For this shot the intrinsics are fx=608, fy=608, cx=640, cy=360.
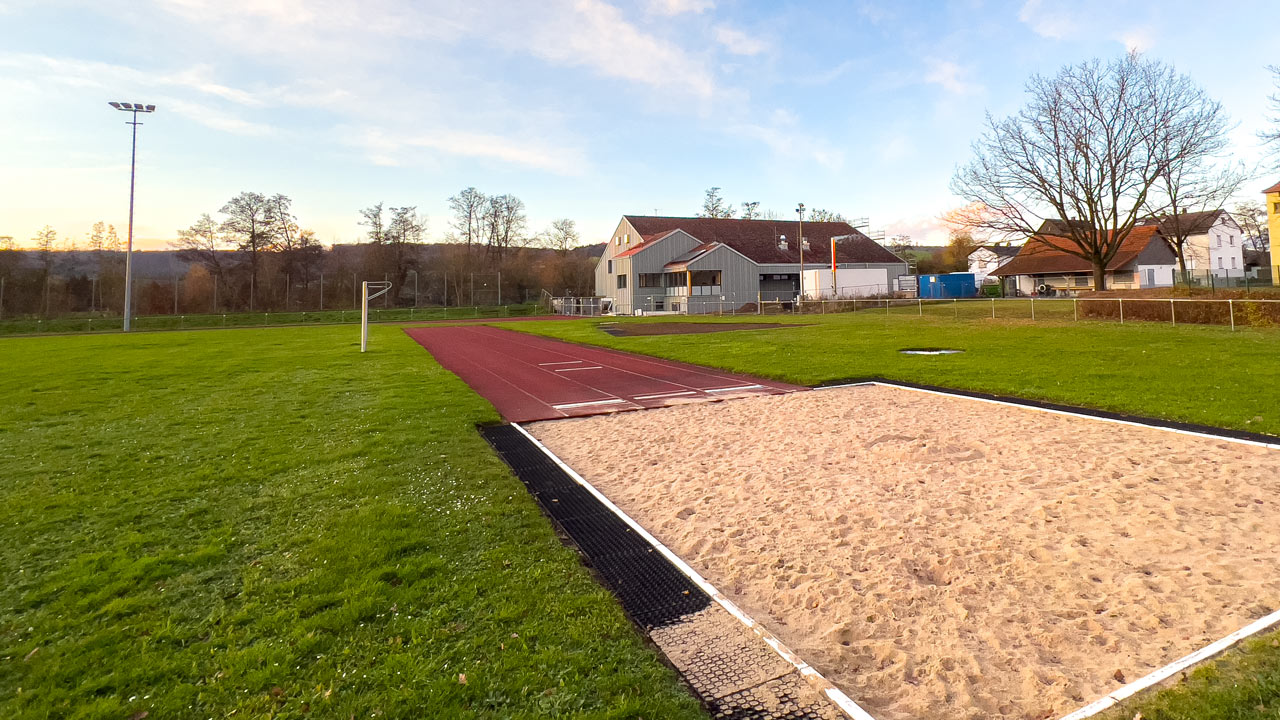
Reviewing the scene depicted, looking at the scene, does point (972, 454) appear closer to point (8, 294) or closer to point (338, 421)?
point (338, 421)

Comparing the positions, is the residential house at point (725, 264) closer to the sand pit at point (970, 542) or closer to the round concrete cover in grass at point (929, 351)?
the round concrete cover in grass at point (929, 351)

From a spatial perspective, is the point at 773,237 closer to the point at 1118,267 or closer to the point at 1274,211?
the point at 1118,267

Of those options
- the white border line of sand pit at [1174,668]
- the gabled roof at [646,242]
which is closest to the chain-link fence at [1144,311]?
the gabled roof at [646,242]

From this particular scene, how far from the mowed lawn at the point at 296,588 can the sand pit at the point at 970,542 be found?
1088 mm

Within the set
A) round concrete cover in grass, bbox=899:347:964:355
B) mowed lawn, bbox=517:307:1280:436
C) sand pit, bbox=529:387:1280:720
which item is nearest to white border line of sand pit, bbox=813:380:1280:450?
sand pit, bbox=529:387:1280:720

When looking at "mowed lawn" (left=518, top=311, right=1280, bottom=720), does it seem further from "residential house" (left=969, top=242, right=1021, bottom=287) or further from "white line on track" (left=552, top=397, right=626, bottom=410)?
"residential house" (left=969, top=242, right=1021, bottom=287)

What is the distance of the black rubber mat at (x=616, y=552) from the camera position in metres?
3.60

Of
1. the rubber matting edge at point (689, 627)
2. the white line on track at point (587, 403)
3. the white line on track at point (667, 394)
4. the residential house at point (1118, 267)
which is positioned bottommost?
the rubber matting edge at point (689, 627)

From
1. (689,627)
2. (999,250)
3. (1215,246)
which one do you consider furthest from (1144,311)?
(999,250)

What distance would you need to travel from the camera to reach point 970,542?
4359 millimetres

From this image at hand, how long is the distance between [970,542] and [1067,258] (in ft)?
197

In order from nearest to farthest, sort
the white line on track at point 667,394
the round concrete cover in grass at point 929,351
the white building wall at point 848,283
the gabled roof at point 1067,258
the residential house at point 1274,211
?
the white line on track at point 667,394, the round concrete cover in grass at point 929,351, the residential house at point 1274,211, the white building wall at point 848,283, the gabled roof at point 1067,258

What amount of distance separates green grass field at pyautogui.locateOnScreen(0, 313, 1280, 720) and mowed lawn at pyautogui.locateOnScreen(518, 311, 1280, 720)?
3 centimetres

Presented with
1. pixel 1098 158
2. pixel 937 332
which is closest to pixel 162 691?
pixel 937 332
